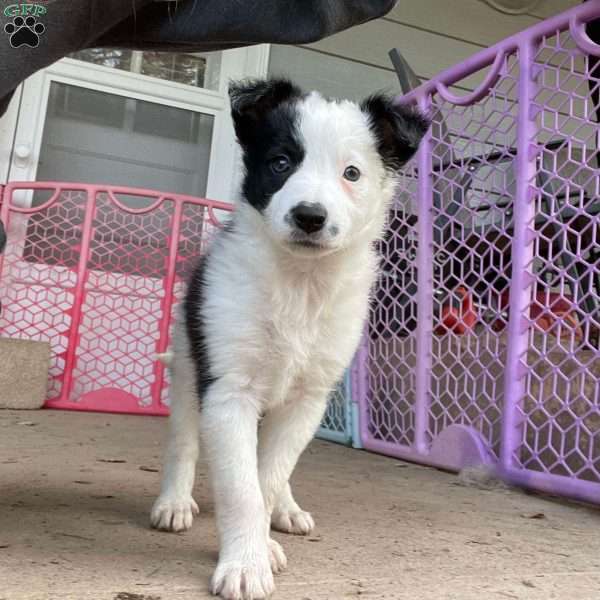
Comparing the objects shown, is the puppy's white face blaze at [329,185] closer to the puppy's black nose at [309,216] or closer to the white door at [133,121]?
the puppy's black nose at [309,216]

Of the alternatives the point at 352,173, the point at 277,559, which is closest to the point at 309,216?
the point at 352,173

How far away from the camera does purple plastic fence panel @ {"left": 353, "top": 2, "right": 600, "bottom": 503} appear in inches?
84.4

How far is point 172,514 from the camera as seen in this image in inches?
60.9

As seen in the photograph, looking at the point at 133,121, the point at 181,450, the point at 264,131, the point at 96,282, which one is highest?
the point at 133,121

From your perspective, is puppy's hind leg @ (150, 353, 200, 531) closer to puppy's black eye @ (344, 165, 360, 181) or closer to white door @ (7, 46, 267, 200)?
puppy's black eye @ (344, 165, 360, 181)

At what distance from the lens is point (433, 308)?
276 centimetres

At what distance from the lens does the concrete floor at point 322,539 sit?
1177 millimetres

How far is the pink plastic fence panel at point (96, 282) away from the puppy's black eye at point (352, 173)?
100 inches

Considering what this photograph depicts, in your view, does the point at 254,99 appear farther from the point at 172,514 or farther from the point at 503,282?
the point at 503,282

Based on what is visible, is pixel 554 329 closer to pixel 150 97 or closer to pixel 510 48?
pixel 510 48

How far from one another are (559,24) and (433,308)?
1.12 m

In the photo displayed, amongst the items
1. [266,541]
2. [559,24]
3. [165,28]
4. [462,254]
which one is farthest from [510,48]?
[266,541]

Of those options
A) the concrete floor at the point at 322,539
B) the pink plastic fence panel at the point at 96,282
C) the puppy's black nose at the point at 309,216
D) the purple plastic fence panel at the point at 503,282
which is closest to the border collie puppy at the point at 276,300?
the puppy's black nose at the point at 309,216

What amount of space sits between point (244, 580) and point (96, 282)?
10.4 ft
